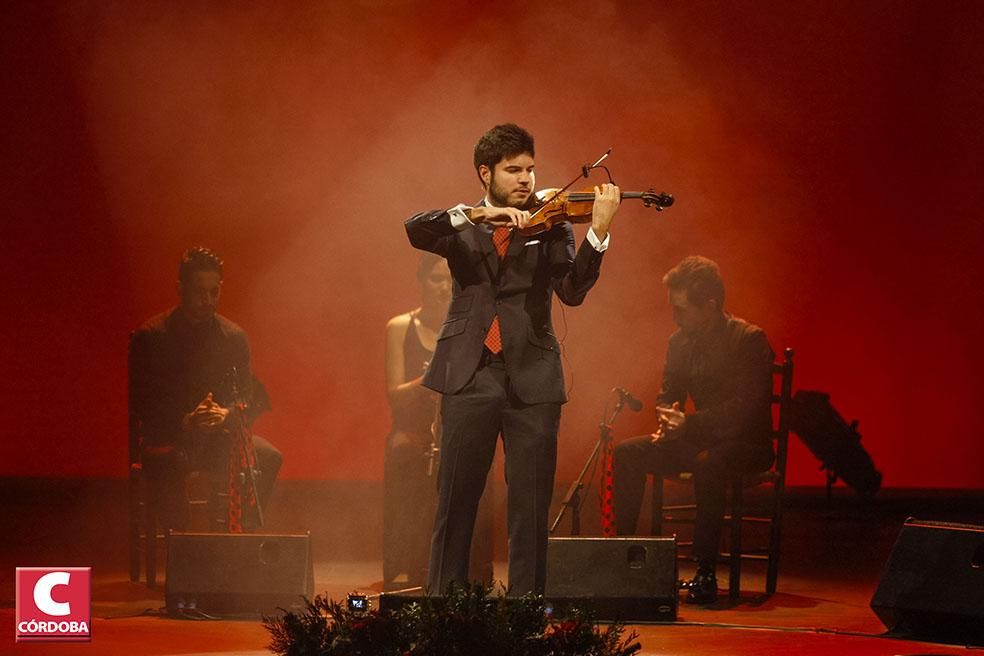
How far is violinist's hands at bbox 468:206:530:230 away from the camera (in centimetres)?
300

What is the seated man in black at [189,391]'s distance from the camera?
15.7ft

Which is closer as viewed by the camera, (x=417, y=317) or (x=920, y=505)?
(x=417, y=317)

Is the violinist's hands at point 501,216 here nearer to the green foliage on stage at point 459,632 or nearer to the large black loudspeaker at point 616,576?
A: the green foliage on stage at point 459,632

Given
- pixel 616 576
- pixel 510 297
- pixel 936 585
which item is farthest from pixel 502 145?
pixel 936 585

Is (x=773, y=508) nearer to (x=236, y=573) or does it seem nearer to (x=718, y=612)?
(x=718, y=612)

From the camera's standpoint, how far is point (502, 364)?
3098 mm

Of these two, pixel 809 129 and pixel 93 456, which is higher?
pixel 809 129

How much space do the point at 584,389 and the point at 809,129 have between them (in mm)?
1868

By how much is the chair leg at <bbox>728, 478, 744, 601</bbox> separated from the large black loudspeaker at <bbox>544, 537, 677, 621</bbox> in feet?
2.23

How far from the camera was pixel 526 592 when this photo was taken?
308 centimetres

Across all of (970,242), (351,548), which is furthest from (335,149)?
(970,242)

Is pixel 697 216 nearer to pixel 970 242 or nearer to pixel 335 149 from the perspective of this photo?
pixel 970 242

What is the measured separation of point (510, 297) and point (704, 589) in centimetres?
183

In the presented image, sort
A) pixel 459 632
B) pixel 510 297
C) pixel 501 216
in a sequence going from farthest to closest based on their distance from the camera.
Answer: pixel 510 297 → pixel 501 216 → pixel 459 632
